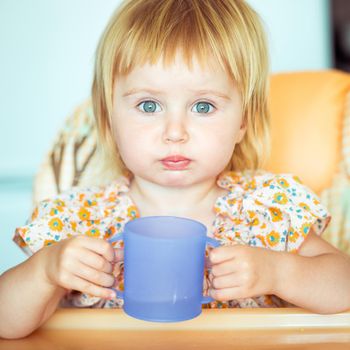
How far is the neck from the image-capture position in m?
1.28

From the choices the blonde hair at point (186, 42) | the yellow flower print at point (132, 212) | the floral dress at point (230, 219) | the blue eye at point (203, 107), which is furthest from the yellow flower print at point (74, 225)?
the blue eye at point (203, 107)

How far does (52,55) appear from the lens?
2.07m

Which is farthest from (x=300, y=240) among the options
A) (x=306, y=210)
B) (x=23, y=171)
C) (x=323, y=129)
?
(x=23, y=171)

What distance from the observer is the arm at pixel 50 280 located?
0.93m

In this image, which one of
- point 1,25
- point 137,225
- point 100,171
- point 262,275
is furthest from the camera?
point 1,25

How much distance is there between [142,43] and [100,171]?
0.41 m

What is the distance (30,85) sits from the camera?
2072mm

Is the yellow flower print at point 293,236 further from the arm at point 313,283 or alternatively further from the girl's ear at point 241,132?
the girl's ear at point 241,132

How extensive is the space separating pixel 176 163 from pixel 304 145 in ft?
1.50

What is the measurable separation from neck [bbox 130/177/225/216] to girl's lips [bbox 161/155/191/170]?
0.44 feet

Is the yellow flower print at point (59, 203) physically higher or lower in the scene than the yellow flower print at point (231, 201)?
higher

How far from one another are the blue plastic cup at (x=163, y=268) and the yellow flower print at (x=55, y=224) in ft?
1.11

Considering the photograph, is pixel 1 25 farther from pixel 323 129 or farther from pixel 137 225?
pixel 137 225

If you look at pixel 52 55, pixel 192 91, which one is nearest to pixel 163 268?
pixel 192 91
